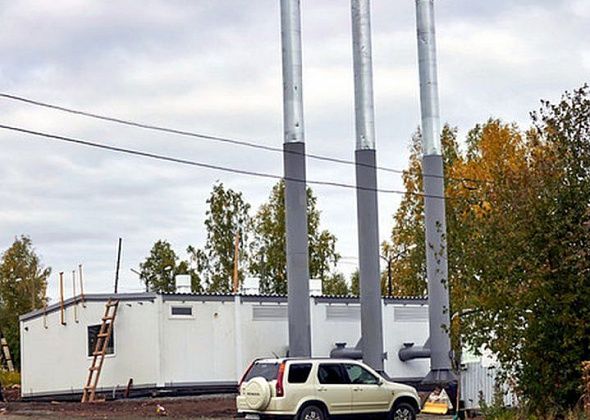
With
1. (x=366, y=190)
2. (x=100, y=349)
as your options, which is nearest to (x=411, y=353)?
(x=366, y=190)

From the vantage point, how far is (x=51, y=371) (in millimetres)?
41969

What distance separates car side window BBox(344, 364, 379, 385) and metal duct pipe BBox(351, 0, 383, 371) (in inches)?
481

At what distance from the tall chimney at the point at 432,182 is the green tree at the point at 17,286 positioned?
2951 centimetres

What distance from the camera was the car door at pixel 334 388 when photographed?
25.7 metres

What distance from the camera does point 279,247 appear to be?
60.3 metres

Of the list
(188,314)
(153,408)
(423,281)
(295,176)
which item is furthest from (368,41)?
(423,281)

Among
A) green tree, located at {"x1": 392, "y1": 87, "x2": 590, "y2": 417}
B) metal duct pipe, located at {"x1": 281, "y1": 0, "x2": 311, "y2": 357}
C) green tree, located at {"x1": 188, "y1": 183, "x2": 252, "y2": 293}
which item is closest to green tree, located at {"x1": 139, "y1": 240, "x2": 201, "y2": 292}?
green tree, located at {"x1": 188, "y1": 183, "x2": 252, "y2": 293}

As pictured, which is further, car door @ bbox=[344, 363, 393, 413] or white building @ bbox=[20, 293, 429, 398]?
white building @ bbox=[20, 293, 429, 398]

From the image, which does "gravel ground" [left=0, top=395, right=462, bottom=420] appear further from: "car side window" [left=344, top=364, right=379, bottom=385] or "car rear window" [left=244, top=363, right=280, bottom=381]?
"car rear window" [left=244, top=363, right=280, bottom=381]

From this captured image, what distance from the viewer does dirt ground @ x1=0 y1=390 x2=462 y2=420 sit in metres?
31.3

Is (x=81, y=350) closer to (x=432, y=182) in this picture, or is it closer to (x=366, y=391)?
(x=432, y=182)

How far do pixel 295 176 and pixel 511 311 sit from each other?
53.7ft

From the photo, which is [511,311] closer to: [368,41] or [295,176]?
[295,176]

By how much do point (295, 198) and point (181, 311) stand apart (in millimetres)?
5868
